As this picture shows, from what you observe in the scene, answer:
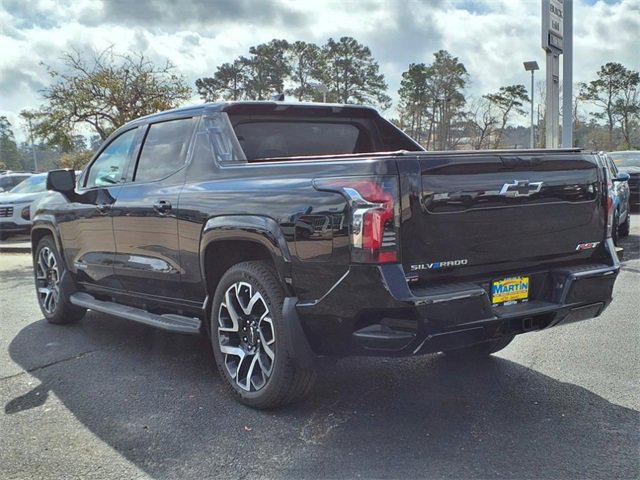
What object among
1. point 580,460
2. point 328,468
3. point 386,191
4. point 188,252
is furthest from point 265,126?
point 580,460

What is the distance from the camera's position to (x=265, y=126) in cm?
458

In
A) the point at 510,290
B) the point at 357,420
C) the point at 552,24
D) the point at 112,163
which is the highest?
the point at 552,24

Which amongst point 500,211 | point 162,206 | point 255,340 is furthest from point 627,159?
point 255,340

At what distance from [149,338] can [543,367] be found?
Result: 3374 millimetres

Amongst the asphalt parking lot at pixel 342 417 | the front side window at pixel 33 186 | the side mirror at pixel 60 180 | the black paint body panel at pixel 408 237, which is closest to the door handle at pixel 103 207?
the side mirror at pixel 60 180

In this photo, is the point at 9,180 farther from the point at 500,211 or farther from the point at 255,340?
the point at 500,211

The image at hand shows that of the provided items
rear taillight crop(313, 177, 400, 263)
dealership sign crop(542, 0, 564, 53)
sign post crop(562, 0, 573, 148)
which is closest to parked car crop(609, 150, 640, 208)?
sign post crop(562, 0, 573, 148)

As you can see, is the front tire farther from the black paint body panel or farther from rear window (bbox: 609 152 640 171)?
rear window (bbox: 609 152 640 171)

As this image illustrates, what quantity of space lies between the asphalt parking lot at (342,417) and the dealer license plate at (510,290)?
70cm

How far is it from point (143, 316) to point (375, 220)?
2.34m

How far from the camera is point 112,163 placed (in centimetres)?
Result: 529

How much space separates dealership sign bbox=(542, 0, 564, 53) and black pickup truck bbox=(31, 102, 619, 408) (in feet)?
22.0

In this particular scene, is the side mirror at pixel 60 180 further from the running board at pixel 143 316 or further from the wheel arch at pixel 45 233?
the running board at pixel 143 316

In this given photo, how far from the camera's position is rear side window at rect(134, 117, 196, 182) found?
4.43 metres
